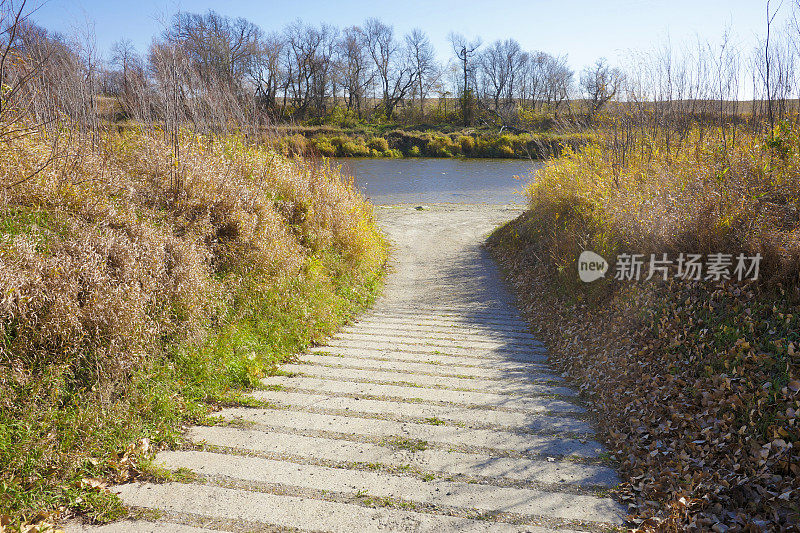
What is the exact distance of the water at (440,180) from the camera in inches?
956

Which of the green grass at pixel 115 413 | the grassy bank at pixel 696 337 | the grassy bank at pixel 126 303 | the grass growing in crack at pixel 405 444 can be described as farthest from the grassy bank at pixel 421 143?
the grass growing in crack at pixel 405 444

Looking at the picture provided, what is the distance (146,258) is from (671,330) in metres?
4.96

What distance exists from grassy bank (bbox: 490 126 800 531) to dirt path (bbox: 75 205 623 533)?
0.41m

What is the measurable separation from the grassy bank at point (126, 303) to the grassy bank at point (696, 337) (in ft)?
10.9

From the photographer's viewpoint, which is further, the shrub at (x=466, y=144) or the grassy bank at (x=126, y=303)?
the shrub at (x=466, y=144)

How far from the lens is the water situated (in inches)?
956

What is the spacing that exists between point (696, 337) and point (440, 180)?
2686 cm

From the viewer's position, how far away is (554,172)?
1098 cm

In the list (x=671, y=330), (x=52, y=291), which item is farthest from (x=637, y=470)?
(x=52, y=291)

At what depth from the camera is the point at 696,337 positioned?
170 inches

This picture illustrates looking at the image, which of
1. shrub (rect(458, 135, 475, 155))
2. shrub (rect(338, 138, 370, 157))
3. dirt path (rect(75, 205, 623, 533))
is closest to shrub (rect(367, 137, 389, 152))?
shrub (rect(338, 138, 370, 157))

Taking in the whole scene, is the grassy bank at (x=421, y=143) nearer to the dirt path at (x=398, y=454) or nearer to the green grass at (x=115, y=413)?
the green grass at (x=115, y=413)

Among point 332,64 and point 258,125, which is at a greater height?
point 332,64

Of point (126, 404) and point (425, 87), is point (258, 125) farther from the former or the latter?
point (425, 87)
